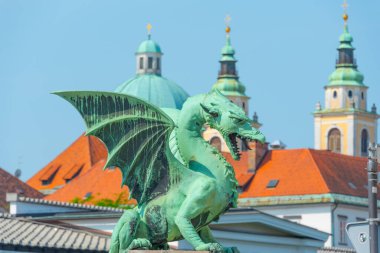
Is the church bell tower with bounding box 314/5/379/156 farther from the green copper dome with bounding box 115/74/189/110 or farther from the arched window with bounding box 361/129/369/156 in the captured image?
the green copper dome with bounding box 115/74/189/110

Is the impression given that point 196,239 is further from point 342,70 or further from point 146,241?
point 342,70

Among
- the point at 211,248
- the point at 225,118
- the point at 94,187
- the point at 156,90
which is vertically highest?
the point at 156,90

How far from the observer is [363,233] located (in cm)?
2083

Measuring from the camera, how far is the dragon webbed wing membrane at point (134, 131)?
990 inches

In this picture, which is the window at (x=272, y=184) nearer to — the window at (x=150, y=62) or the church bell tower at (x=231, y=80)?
the window at (x=150, y=62)

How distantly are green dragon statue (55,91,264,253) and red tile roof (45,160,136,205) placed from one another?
8461 centimetres

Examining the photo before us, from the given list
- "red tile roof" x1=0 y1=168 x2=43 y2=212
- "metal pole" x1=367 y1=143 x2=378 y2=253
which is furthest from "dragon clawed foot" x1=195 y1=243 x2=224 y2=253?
"red tile roof" x1=0 y1=168 x2=43 y2=212

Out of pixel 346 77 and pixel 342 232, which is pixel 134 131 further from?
pixel 346 77

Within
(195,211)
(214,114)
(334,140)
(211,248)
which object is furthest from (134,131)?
(334,140)

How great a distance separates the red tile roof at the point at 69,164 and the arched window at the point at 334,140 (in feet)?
107

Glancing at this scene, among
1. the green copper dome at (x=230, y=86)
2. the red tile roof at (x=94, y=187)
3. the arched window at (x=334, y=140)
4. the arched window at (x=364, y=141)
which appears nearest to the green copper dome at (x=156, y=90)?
the red tile roof at (x=94, y=187)

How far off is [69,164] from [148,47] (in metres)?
23.5

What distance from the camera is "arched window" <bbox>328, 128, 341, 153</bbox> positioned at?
553ft

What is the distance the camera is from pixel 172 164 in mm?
24906
